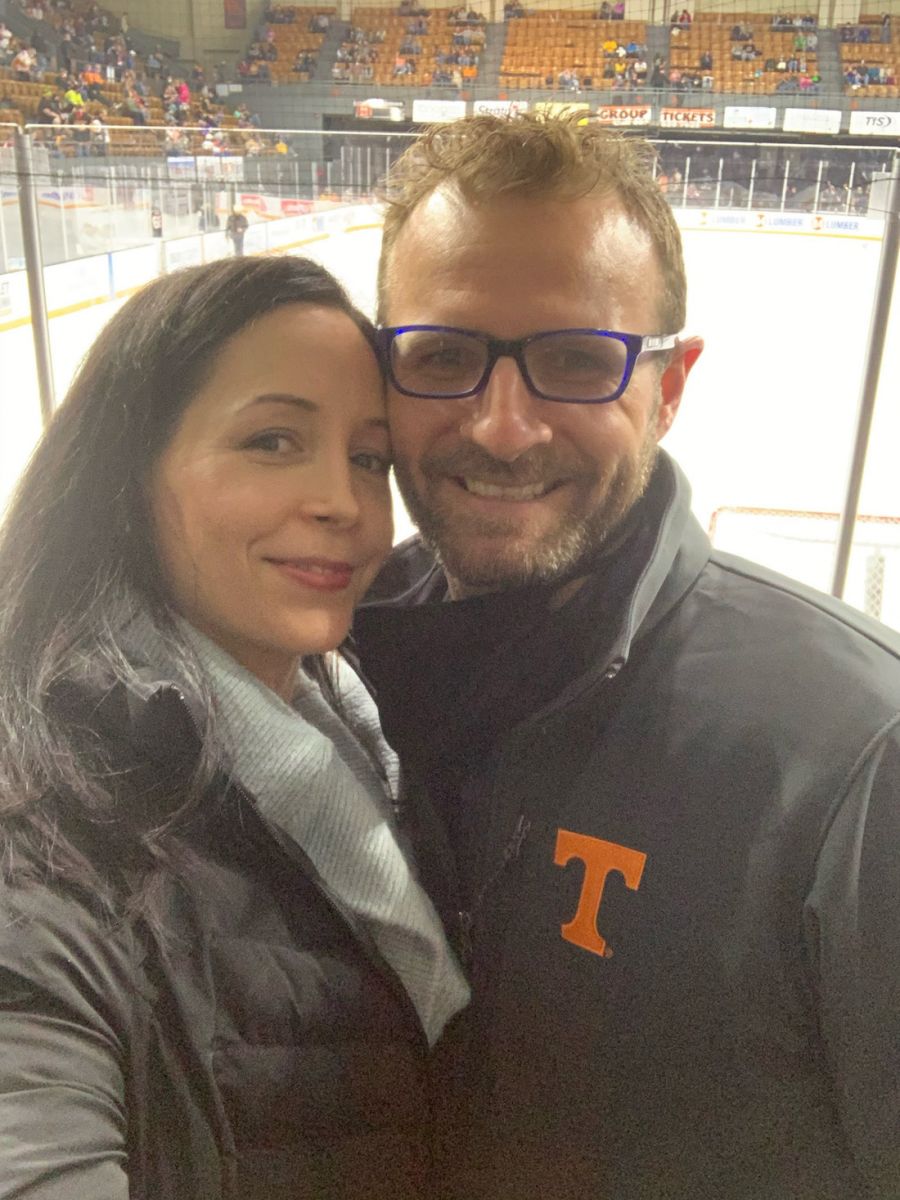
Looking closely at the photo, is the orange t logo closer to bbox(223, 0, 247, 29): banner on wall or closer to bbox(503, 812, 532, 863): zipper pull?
bbox(503, 812, 532, 863): zipper pull

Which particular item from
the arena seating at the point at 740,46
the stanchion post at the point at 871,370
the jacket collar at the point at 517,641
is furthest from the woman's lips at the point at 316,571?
the arena seating at the point at 740,46

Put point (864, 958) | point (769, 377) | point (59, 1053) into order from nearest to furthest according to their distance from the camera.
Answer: point (59, 1053), point (864, 958), point (769, 377)

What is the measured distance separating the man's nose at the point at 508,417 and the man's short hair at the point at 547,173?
15 centimetres

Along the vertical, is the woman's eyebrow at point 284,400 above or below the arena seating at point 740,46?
below

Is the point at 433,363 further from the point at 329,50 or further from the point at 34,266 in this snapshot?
the point at 329,50

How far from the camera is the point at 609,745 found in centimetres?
102

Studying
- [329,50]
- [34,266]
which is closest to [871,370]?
[34,266]

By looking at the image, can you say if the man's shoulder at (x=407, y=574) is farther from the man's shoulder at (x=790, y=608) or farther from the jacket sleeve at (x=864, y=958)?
the jacket sleeve at (x=864, y=958)

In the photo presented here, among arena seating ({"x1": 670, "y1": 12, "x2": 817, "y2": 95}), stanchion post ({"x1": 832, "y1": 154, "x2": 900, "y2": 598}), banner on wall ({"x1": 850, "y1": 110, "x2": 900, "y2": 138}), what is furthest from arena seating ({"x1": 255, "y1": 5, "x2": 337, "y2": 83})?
stanchion post ({"x1": 832, "y1": 154, "x2": 900, "y2": 598})

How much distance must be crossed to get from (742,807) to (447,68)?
40.2ft

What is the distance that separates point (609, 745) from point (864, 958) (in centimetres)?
30

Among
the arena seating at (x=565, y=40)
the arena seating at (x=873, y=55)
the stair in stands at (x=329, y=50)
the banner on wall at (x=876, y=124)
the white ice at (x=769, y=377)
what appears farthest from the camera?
the arena seating at (x=565, y=40)

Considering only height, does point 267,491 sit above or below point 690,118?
below

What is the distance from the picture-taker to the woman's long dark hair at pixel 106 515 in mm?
916
